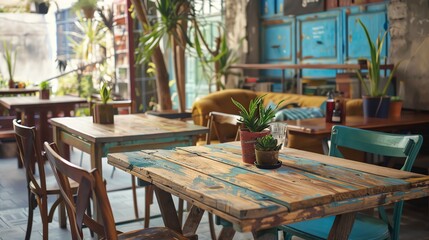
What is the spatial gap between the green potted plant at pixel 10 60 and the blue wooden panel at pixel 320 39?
3.68 metres

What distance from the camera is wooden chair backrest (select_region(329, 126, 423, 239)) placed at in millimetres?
2707

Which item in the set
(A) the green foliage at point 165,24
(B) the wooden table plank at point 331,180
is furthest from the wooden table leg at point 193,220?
(A) the green foliage at point 165,24

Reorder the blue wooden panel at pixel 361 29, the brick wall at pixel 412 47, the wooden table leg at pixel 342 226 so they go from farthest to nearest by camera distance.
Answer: the blue wooden panel at pixel 361 29 → the brick wall at pixel 412 47 → the wooden table leg at pixel 342 226

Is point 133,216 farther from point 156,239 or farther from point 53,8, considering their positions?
point 53,8

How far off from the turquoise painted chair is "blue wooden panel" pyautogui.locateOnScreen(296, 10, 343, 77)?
357cm

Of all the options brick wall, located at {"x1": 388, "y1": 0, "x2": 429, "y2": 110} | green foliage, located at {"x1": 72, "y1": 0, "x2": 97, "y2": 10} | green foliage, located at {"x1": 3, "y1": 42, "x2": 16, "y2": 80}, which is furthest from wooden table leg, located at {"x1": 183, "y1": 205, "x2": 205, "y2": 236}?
green foliage, located at {"x1": 72, "y1": 0, "x2": 97, "y2": 10}

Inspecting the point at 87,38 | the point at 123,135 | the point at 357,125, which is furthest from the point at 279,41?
the point at 123,135

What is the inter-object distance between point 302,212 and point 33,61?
6.92 metres

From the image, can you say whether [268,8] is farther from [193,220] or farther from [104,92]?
[193,220]

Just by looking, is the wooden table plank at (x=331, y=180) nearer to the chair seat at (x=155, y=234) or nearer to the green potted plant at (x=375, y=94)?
the chair seat at (x=155, y=234)

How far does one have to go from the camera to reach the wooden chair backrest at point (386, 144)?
8.88ft

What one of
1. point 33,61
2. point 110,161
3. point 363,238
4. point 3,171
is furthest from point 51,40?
point 363,238

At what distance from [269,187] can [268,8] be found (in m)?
5.55

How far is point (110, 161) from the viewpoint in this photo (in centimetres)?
283
